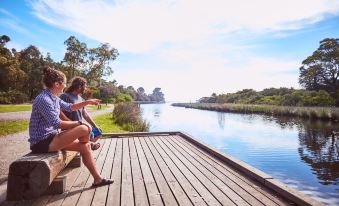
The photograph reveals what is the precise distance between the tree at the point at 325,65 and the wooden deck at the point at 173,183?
113 ft

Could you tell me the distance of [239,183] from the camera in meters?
3.37

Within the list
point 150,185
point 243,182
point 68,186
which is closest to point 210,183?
point 243,182

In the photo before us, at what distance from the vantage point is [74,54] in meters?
27.8

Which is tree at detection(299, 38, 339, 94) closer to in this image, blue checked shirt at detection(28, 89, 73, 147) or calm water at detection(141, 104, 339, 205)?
calm water at detection(141, 104, 339, 205)

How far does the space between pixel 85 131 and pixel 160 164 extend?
1706 millimetres

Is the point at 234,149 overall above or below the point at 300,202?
below

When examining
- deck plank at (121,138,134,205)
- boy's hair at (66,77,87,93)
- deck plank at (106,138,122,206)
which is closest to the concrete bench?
deck plank at (106,138,122,206)

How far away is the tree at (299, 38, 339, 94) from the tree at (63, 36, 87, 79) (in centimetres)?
2939

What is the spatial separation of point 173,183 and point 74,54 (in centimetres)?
2743

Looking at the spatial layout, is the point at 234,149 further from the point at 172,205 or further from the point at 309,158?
the point at 172,205

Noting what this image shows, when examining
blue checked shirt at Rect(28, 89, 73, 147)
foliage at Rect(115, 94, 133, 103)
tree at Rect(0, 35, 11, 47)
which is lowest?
blue checked shirt at Rect(28, 89, 73, 147)

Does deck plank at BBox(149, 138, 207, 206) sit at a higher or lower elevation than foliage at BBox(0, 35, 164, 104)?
lower

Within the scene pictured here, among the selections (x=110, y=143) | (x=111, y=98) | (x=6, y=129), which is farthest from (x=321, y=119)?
(x=111, y=98)

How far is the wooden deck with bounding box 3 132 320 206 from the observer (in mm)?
2766
